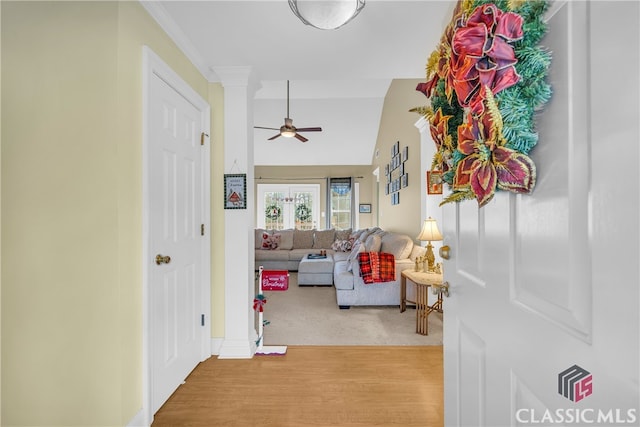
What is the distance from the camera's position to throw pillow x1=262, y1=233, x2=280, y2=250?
643cm

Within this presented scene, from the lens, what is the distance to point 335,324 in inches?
126

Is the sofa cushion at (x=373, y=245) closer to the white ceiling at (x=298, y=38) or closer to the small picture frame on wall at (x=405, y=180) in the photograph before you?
the small picture frame on wall at (x=405, y=180)

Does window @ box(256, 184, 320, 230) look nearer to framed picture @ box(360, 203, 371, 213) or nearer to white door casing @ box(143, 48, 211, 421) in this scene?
framed picture @ box(360, 203, 371, 213)

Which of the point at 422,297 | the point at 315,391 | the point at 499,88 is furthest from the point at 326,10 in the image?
the point at 422,297

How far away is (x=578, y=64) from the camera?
591 millimetres

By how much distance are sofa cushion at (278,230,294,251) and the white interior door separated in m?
5.77

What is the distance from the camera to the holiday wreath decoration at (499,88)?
0.70 m

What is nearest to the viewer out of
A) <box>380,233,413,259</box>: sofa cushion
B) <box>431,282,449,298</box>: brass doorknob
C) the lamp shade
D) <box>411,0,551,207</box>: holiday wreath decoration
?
<box>411,0,551,207</box>: holiday wreath decoration

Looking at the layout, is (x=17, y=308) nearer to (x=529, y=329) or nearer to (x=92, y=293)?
(x=92, y=293)

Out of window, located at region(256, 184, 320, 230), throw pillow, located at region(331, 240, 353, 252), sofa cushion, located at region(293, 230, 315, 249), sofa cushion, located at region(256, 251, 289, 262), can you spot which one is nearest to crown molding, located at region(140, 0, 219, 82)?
sofa cushion, located at region(256, 251, 289, 262)

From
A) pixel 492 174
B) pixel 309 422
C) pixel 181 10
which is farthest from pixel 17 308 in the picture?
pixel 492 174

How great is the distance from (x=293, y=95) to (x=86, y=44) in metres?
4.78

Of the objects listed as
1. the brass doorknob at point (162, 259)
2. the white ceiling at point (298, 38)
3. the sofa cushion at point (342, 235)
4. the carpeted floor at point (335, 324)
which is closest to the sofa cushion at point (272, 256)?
the sofa cushion at point (342, 235)

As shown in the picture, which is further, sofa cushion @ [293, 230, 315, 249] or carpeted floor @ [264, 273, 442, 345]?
sofa cushion @ [293, 230, 315, 249]
